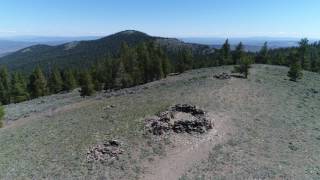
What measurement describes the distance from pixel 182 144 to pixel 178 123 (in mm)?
3321

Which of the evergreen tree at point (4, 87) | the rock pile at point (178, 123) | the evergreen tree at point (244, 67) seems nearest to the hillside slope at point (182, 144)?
the rock pile at point (178, 123)

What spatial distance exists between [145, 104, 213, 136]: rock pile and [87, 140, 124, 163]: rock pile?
4.28 meters

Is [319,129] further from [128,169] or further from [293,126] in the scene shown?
[128,169]

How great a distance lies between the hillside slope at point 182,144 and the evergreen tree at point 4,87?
66.5m

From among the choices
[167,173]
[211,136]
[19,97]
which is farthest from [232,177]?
[19,97]

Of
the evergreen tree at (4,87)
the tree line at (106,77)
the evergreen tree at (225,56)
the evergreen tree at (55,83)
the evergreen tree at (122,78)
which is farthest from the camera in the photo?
the evergreen tree at (225,56)

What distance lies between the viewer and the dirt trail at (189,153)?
2792cm

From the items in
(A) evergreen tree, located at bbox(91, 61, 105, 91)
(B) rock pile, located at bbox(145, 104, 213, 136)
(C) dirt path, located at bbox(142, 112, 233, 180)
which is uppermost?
(B) rock pile, located at bbox(145, 104, 213, 136)

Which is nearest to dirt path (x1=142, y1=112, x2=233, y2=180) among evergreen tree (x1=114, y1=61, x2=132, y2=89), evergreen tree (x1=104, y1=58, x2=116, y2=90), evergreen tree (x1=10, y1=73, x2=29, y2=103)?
evergreen tree (x1=114, y1=61, x2=132, y2=89)

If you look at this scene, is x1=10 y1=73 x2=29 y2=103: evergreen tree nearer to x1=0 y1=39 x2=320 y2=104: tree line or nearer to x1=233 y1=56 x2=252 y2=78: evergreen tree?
x1=0 y1=39 x2=320 y2=104: tree line

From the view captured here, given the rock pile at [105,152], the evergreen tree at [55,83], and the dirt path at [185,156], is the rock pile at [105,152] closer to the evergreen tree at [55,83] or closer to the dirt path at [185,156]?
the dirt path at [185,156]

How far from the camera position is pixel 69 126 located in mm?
39875

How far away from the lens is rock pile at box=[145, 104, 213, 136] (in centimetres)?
3450

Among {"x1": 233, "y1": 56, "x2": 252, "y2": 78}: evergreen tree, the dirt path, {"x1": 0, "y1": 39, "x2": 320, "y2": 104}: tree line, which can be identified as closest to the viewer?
the dirt path
